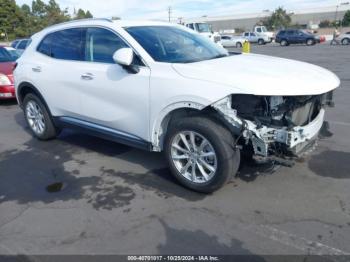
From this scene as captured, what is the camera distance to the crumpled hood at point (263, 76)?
3.35m

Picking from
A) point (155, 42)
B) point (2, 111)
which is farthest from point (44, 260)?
point (2, 111)

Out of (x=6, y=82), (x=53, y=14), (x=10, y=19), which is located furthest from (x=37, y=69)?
(x=53, y=14)

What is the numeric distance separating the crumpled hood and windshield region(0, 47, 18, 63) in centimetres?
826

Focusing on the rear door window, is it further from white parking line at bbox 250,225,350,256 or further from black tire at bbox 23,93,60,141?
white parking line at bbox 250,225,350,256

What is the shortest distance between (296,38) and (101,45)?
38.9m

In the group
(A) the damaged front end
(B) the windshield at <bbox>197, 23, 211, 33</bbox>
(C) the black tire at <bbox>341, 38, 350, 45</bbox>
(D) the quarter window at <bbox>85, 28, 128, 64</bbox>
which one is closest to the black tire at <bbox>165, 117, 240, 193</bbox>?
(A) the damaged front end

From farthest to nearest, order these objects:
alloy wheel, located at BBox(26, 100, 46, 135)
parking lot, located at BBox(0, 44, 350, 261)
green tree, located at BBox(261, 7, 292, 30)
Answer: green tree, located at BBox(261, 7, 292, 30) → alloy wheel, located at BBox(26, 100, 46, 135) → parking lot, located at BBox(0, 44, 350, 261)

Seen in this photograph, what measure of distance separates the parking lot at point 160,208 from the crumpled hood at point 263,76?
3.89 feet

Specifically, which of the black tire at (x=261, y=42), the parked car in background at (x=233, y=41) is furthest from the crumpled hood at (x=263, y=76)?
the black tire at (x=261, y=42)

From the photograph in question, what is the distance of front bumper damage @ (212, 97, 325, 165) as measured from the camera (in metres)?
3.44

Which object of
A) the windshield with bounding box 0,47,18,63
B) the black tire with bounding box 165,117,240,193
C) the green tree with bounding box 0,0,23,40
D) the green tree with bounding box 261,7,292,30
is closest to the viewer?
the black tire with bounding box 165,117,240,193

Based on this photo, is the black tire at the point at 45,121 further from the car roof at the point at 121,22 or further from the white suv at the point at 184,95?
the car roof at the point at 121,22

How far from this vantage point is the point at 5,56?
1061 cm

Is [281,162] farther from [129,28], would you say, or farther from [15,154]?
[15,154]
